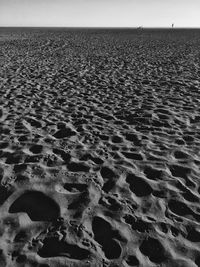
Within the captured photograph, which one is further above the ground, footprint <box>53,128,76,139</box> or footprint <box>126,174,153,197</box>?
footprint <box>126,174,153,197</box>

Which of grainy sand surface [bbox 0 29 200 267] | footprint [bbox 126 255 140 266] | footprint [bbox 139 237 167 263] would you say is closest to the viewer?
footprint [bbox 126 255 140 266]

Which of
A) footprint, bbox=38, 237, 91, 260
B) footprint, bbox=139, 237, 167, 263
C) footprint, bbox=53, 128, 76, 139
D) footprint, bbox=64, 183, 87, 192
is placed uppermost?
footprint, bbox=38, 237, 91, 260

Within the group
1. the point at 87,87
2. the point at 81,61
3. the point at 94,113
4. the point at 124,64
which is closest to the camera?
the point at 94,113

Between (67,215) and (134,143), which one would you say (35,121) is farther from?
(67,215)

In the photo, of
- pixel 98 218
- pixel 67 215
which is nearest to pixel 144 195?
pixel 98 218

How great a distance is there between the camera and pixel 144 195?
5.45 meters

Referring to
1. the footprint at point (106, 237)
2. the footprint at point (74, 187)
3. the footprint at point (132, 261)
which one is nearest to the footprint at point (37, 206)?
the footprint at point (74, 187)

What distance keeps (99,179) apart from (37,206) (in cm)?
132

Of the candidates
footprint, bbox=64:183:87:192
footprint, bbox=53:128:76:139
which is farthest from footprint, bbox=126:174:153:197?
footprint, bbox=53:128:76:139

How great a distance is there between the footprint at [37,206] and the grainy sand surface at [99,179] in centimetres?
2

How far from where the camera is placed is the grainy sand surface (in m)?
4.29

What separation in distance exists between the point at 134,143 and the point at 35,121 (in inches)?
123

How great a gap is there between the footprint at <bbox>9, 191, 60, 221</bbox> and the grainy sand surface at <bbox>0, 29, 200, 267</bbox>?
2 centimetres

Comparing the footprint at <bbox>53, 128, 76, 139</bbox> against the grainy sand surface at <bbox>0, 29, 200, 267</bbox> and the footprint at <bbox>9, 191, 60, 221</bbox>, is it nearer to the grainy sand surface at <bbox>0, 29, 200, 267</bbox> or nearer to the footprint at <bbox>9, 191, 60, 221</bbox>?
the grainy sand surface at <bbox>0, 29, 200, 267</bbox>
